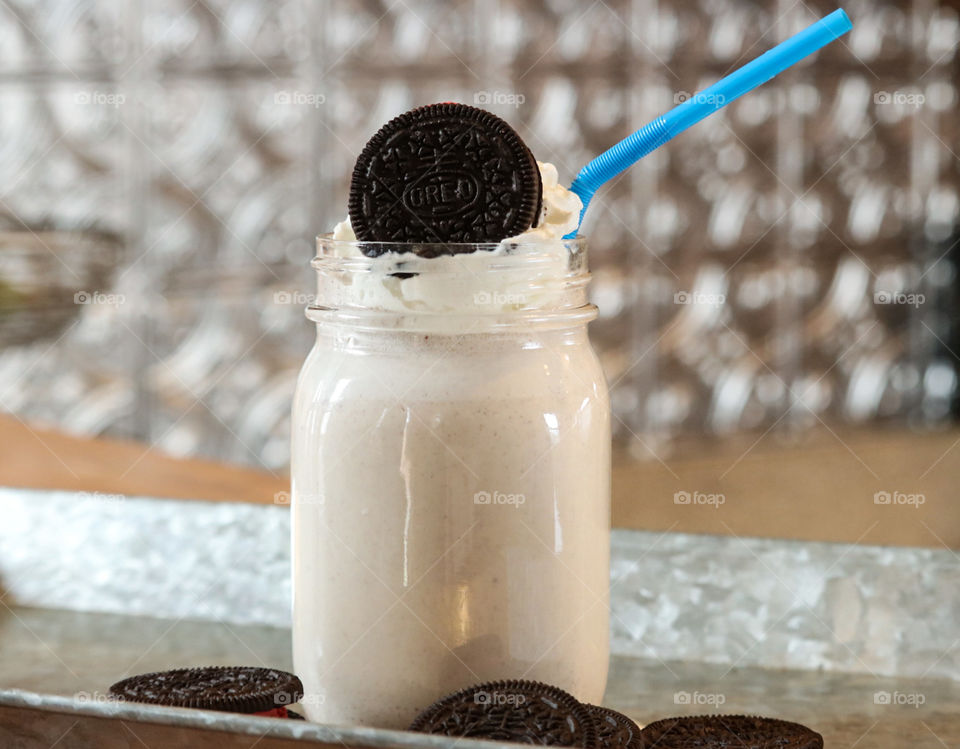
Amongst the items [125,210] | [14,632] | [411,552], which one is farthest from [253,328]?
[411,552]

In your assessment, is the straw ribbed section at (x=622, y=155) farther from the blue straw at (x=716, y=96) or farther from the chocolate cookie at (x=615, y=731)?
the chocolate cookie at (x=615, y=731)

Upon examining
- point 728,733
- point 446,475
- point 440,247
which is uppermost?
point 440,247

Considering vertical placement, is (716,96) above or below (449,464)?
above

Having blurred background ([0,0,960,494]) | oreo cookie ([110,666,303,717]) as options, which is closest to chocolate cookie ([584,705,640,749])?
oreo cookie ([110,666,303,717])

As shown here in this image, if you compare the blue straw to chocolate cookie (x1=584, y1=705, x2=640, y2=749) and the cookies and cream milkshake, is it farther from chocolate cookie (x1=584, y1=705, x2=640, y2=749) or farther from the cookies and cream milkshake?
chocolate cookie (x1=584, y1=705, x2=640, y2=749)

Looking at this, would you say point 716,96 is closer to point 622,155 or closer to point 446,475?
point 622,155

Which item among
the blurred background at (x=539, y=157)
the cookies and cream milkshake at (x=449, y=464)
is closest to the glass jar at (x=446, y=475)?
the cookies and cream milkshake at (x=449, y=464)

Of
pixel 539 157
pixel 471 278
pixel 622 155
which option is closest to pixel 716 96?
pixel 622 155
